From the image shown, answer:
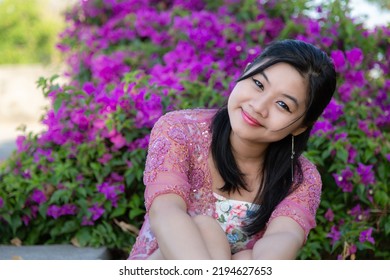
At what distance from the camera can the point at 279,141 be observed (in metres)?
2.23

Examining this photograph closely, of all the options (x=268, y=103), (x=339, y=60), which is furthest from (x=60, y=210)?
(x=339, y=60)

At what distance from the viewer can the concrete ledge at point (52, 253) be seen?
259cm

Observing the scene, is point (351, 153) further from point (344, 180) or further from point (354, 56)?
point (354, 56)

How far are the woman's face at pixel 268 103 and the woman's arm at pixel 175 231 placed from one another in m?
0.31

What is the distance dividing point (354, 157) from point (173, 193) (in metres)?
1.14

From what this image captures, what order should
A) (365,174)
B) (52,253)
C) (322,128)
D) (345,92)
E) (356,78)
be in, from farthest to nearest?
(356,78)
(345,92)
(322,128)
(365,174)
(52,253)

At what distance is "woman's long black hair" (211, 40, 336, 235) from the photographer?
202cm

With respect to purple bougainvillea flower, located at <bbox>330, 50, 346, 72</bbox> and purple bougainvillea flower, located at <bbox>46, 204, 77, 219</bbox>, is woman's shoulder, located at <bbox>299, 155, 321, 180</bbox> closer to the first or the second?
purple bougainvillea flower, located at <bbox>46, 204, 77, 219</bbox>

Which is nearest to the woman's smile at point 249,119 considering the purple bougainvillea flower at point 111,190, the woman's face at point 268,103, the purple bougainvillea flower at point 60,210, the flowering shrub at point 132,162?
the woman's face at point 268,103

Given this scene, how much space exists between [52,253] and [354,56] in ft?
5.92

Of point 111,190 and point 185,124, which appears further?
point 111,190
